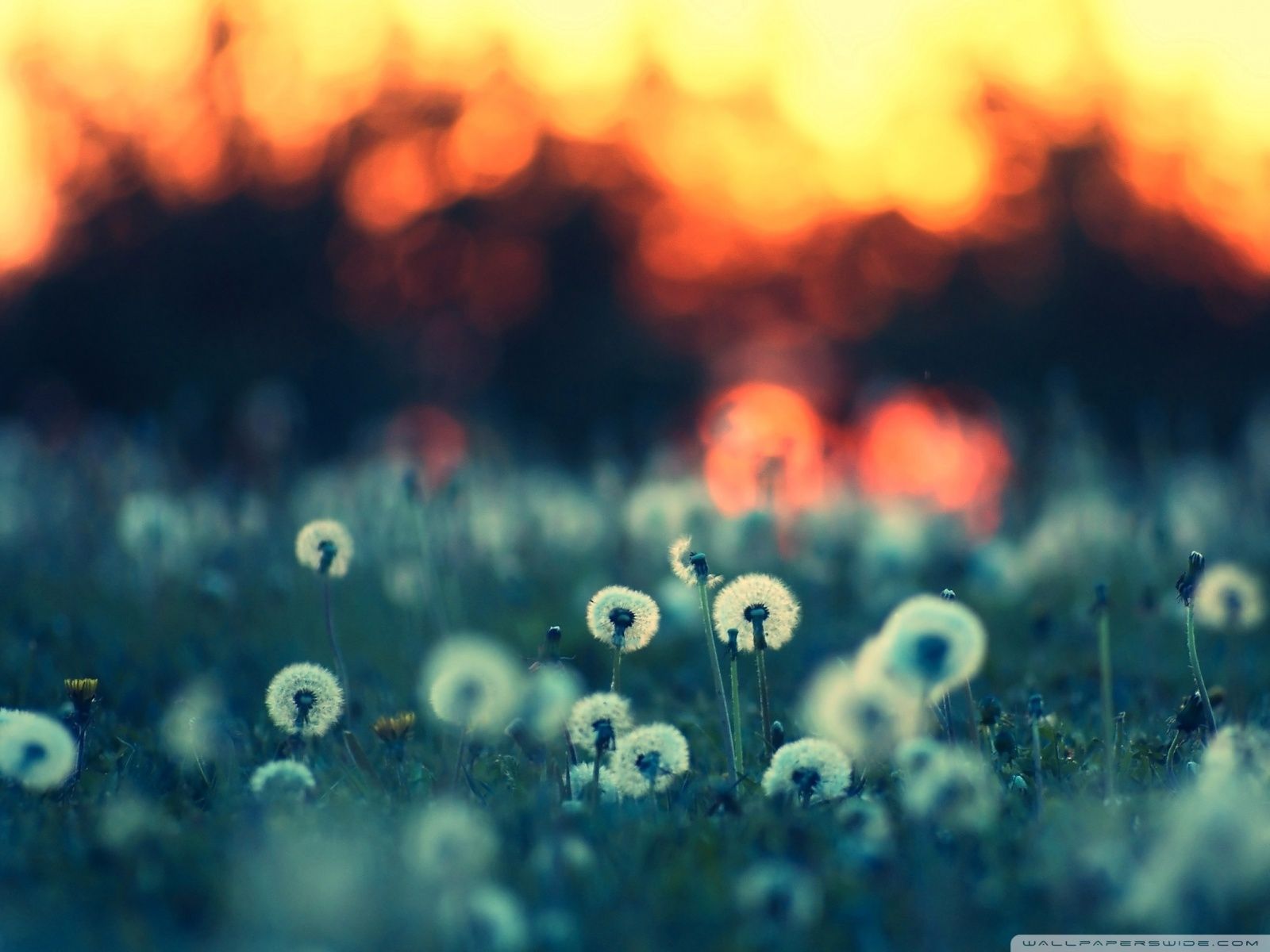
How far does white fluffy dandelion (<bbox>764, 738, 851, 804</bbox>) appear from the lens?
2486mm

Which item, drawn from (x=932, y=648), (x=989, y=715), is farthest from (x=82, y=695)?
(x=989, y=715)

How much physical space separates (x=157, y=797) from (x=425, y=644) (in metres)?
1.60

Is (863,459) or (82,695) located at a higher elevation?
(863,459)

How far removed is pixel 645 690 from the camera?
3.92m

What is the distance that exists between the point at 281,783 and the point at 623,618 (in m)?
0.73

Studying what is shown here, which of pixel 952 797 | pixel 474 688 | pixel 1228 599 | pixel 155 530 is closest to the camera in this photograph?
pixel 952 797

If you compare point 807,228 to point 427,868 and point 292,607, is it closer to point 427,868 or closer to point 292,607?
point 292,607

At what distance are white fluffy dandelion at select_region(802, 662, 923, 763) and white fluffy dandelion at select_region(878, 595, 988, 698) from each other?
0.21 ft

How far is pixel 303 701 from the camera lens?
8.92ft

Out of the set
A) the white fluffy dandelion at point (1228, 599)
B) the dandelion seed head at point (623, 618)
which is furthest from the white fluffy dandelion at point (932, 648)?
the white fluffy dandelion at point (1228, 599)

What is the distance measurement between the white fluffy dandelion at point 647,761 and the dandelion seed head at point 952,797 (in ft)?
1.48

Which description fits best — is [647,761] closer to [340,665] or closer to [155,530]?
[340,665]

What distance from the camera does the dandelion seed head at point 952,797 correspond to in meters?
2.18

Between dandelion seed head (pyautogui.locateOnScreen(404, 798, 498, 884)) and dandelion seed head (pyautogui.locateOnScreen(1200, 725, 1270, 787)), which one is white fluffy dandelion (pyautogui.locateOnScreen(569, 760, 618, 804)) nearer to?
dandelion seed head (pyautogui.locateOnScreen(404, 798, 498, 884))
